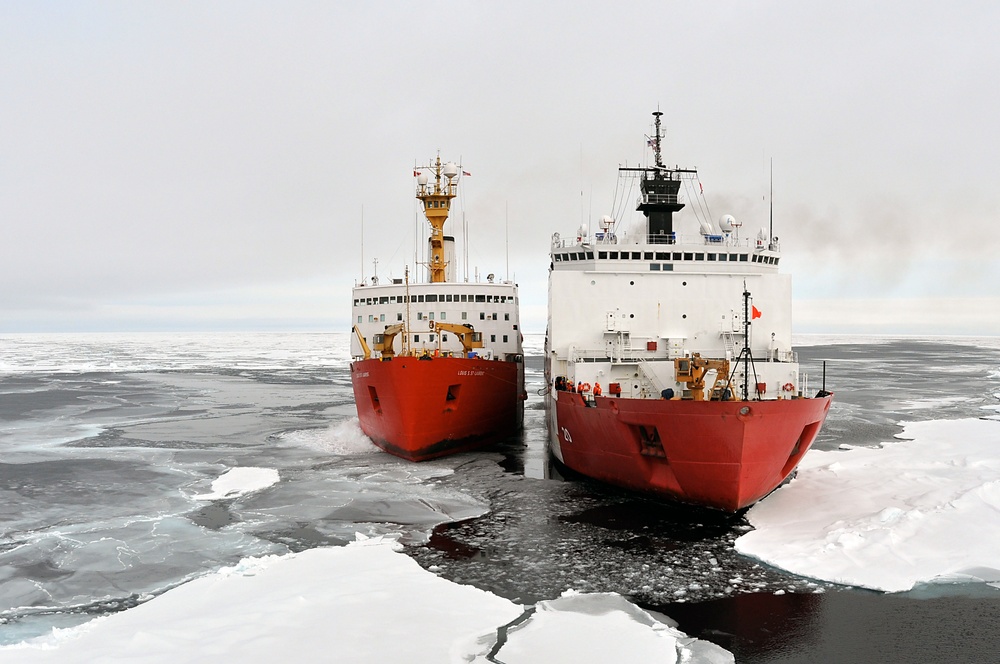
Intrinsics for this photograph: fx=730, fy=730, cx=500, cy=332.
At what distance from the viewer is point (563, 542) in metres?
12.9

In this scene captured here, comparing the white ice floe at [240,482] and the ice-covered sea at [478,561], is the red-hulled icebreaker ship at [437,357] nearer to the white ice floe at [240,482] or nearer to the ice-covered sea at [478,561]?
the ice-covered sea at [478,561]

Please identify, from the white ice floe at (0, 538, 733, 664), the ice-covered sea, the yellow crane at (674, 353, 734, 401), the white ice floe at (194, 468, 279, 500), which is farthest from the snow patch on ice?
the white ice floe at (0, 538, 733, 664)

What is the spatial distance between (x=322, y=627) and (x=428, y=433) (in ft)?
37.3

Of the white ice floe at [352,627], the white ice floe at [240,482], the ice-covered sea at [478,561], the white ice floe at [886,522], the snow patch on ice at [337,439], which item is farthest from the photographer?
the snow patch on ice at [337,439]

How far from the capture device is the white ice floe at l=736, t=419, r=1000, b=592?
431 inches

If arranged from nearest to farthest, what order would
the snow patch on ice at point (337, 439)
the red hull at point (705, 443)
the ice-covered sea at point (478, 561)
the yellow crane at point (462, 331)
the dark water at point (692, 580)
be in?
the ice-covered sea at point (478, 561), the dark water at point (692, 580), the red hull at point (705, 443), the snow patch on ice at point (337, 439), the yellow crane at point (462, 331)

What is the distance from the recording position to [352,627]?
8.98 m

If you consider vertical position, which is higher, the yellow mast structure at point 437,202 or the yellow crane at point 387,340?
the yellow mast structure at point 437,202

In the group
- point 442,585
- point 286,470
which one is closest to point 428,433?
point 286,470

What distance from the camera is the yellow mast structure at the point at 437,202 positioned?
29.3 metres

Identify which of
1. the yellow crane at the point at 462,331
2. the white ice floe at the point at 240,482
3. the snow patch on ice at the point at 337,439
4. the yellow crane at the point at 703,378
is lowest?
the snow patch on ice at the point at 337,439

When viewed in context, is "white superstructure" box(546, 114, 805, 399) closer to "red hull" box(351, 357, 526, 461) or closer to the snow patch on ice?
"red hull" box(351, 357, 526, 461)

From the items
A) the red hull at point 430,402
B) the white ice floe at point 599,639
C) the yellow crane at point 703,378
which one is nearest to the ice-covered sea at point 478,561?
the white ice floe at point 599,639

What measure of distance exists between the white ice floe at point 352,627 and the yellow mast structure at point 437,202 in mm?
19432
